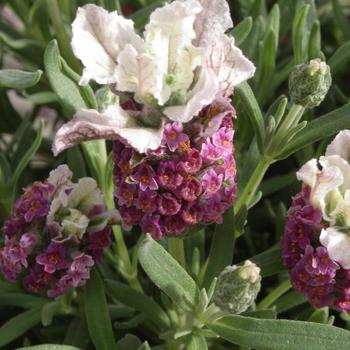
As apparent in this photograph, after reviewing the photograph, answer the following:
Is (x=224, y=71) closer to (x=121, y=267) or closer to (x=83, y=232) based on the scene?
(x=83, y=232)

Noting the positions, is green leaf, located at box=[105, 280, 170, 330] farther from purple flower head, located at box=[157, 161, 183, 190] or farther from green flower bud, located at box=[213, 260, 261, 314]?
purple flower head, located at box=[157, 161, 183, 190]

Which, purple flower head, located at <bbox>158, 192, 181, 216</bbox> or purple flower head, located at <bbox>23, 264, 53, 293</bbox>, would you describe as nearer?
purple flower head, located at <bbox>158, 192, 181, 216</bbox>

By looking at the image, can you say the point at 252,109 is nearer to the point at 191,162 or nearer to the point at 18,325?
the point at 191,162

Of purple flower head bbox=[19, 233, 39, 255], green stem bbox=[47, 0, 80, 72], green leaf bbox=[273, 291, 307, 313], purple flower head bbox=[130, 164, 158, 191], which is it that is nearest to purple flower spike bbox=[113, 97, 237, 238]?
purple flower head bbox=[130, 164, 158, 191]

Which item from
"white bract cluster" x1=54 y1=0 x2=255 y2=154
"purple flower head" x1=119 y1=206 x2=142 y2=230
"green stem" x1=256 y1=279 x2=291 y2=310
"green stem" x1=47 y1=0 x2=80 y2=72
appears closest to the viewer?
"white bract cluster" x1=54 y1=0 x2=255 y2=154

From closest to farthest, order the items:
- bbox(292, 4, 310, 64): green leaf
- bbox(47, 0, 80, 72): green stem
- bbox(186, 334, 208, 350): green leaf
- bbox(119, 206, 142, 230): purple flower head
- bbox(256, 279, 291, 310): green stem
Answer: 1. bbox(119, 206, 142, 230): purple flower head
2. bbox(186, 334, 208, 350): green leaf
3. bbox(256, 279, 291, 310): green stem
4. bbox(292, 4, 310, 64): green leaf
5. bbox(47, 0, 80, 72): green stem

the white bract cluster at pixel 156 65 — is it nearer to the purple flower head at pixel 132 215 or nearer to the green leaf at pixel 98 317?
the purple flower head at pixel 132 215

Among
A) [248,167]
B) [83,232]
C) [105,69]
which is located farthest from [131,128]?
[248,167]

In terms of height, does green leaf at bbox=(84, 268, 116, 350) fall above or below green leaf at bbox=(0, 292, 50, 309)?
above

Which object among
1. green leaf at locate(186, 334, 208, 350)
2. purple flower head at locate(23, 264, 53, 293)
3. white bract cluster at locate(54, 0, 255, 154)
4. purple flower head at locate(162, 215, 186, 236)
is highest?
white bract cluster at locate(54, 0, 255, 154)
